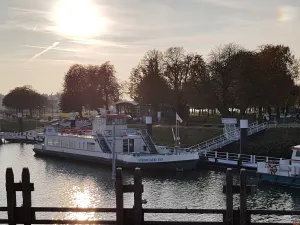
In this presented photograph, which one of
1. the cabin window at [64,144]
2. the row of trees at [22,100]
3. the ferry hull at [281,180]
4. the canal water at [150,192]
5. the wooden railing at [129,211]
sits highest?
the row of trees at [22,100]

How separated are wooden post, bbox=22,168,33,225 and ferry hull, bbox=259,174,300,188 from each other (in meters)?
28.2

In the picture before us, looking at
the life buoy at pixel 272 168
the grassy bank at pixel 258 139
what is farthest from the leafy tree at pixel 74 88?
the life buoy at pixel 272 168

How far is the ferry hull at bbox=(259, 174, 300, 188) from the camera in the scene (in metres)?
37.8

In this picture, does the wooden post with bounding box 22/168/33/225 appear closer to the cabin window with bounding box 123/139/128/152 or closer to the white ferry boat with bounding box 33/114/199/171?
the white ferry boat with bounding box 33/114/199/171

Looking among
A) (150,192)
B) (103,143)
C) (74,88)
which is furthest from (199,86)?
(74,88)

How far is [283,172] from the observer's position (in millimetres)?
38594

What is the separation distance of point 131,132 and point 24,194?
40.9m

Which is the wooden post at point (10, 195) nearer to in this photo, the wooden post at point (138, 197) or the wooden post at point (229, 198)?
the wooden post at point (138, 197)

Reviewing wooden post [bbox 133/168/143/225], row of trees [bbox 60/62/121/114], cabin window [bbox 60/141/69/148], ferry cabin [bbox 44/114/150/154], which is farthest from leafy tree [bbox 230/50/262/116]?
wooden post [bbox 133/168/143/225]

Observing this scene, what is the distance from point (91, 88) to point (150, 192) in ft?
280

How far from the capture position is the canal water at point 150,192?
3247cm

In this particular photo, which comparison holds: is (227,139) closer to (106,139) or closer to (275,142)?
(275,142)

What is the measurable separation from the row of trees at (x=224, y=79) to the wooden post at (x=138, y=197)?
60.3 m

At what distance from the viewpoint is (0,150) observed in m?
75.1
